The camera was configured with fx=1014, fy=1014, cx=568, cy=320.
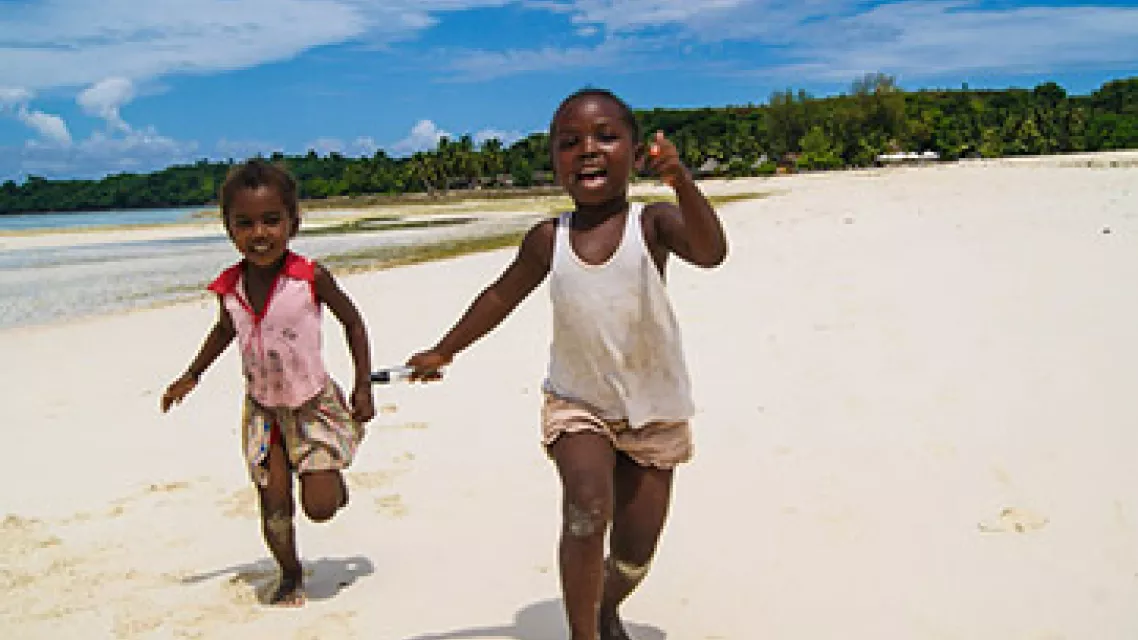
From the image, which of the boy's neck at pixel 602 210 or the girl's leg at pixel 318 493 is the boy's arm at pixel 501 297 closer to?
the boy's neck at pixel 602 210

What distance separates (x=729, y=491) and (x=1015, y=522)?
1.22 m

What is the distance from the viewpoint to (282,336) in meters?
3.85

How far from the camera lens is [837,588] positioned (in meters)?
3.62

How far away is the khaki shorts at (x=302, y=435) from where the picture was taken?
12.8ft

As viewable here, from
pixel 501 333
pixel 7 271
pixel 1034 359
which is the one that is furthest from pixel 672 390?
pixel 7 271

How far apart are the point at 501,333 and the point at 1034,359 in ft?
14.5

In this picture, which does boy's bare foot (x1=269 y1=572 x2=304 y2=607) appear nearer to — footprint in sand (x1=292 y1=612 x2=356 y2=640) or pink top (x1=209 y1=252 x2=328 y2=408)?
footprint in sand (x1=292 y1=612 x2=356 y2=640)

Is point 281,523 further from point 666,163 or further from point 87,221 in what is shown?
point 87,221

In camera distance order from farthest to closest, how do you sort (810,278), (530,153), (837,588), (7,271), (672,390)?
1. (530,153)
2. (7,271)
3. (810,278)
4. (837,588)
5. (672,390)

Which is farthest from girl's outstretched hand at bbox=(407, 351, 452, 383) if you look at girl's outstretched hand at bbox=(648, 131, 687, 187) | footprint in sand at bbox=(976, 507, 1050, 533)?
footprint in sand at bbox=(976, 507, 1050, 533)

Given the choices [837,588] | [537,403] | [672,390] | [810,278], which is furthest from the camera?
[810,278]

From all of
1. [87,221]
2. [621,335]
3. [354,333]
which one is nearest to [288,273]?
[354,333]

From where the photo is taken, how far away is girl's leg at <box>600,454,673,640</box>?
127 inches

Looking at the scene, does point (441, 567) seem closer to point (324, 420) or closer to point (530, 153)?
point (324, 420)
